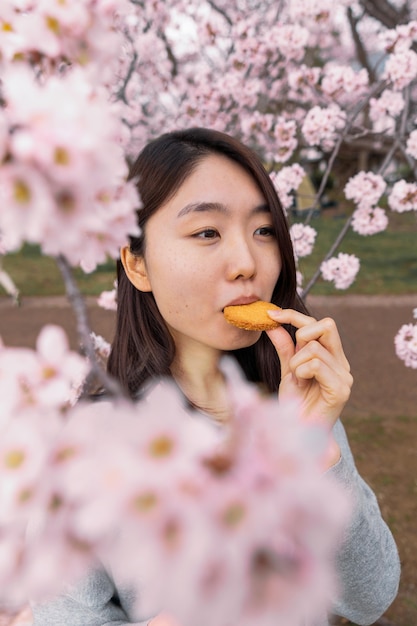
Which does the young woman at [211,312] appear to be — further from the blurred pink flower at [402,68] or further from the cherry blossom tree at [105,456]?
the blurred pink flower at [402,68]

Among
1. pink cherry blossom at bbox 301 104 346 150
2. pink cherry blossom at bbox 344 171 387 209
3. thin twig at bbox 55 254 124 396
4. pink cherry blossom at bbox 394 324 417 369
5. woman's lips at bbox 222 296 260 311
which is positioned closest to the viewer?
thin twig at bbox 55 254 124 396

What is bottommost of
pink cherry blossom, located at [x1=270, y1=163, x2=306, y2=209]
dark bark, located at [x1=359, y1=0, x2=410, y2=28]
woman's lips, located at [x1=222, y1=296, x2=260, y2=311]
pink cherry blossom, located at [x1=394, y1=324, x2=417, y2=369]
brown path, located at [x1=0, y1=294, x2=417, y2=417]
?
brown path, located at [x1=0, y1=294, x2=417, y2=417]

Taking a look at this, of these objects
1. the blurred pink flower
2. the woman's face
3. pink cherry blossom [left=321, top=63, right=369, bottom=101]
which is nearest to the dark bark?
pink cherry blossom [left=321, top=63, right=369, bottom=101]

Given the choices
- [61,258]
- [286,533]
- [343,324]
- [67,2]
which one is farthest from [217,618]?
[343,324]

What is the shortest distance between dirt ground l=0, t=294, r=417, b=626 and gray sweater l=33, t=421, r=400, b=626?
3.16 feet

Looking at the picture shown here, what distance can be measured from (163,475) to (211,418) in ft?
3.85

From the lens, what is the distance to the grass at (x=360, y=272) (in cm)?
812

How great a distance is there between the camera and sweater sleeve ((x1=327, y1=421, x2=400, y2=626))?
1.28 metres

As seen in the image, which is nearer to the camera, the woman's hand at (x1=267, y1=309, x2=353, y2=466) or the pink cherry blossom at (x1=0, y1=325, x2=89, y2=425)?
the pink cherry blossom at (x1=0, y1=325, x2=89, y2=425)

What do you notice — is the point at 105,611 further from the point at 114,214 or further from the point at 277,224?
the point at 114,214

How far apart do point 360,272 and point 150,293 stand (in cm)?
793

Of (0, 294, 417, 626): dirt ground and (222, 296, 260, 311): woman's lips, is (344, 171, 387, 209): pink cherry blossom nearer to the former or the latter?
(0, 294, 417, 626): dirt ground

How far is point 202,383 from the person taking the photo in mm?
1530

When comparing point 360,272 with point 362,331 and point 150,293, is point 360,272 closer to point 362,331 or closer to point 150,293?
point 362,331
